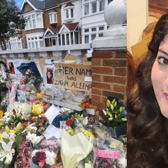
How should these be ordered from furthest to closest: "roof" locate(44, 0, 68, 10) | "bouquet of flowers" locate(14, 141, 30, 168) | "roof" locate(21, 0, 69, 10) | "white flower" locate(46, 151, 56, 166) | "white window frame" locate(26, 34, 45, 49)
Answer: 1. "white window frame" locate(26, 34, 45, 49)
2. "roof" locate(21, 0, 69, 10)
3. "roof" locate(44, 0, 68, 10)
4. "bouquet of flowers" locate(14, 141, 30, 168)
5. "white flower" locate(46, 151, 56, 166)

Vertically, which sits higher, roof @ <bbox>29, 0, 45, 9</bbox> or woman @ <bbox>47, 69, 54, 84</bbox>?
roof @ <bbox>29, 0, 45, 9</bbox>

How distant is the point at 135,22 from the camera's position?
27.2 inches

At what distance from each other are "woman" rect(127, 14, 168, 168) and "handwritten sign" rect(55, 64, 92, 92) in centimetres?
110

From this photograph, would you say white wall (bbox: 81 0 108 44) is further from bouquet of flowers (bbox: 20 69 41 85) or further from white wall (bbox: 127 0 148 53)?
white wall (bbox: 127 0 148 53)

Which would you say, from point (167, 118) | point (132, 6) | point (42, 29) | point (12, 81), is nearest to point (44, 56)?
point (12, 81)

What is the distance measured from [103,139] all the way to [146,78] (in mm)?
862

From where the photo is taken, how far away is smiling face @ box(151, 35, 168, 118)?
66 centimetres

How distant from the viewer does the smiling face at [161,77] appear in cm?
66

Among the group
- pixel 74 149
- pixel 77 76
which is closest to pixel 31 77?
pixel 77 76

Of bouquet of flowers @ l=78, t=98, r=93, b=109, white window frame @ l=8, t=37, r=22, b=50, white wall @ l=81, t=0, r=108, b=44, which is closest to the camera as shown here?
bouquet of flowers @ l=78, t=98, r=93, b=109

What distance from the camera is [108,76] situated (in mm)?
1590

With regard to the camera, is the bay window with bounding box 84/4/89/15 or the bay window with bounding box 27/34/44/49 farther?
the bay window with bounding box 27/34/44/49

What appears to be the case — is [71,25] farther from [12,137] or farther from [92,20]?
[12,137]

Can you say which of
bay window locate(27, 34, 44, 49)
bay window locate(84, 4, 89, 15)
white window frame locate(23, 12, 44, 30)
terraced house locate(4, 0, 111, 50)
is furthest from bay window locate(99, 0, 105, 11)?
bay window locate(27, 34, 44, 49)
